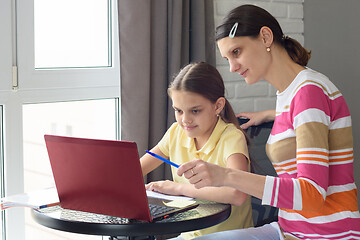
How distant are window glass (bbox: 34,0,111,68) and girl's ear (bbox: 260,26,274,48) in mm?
910

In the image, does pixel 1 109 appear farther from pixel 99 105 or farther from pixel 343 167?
pixel 343 167

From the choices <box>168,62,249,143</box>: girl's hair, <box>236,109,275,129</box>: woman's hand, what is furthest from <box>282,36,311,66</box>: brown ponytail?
<box>236,109,275,129</box>: woman's hand

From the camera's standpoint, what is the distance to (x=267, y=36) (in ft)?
4.79

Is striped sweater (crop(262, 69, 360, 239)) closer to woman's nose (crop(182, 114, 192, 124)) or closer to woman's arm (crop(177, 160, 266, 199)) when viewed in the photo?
woman's arm (crop(177, 160, 266, 199))

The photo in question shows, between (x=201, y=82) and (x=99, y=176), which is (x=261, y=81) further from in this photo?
(x=99, y=176)

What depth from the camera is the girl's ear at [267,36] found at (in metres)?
1.46

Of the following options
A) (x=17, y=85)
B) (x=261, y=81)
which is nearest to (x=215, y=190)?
(x=17, y=85)

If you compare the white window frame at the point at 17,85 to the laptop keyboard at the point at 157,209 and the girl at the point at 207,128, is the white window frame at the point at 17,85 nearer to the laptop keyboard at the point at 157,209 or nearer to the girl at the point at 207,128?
the girl at the point at 207,128

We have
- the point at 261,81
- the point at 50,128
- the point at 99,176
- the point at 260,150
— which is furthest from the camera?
the point at 261,81

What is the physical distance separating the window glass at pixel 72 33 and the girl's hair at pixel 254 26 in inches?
30.9

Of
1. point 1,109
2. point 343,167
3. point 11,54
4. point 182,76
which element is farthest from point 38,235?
point 343,167

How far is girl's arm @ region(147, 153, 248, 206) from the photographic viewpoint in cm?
143

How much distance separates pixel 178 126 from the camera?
5.82 ft

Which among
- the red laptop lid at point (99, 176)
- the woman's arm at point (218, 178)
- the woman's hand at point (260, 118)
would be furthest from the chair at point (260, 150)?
the red laptop lid at point (99, 176)
